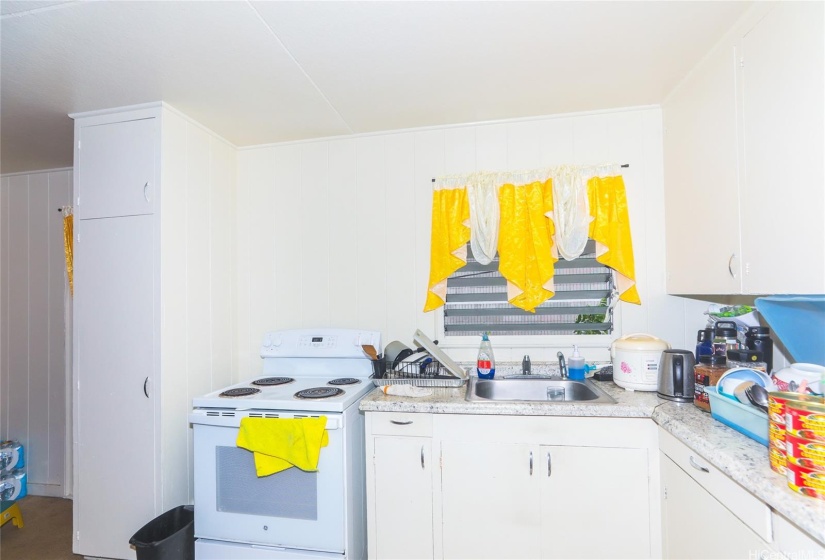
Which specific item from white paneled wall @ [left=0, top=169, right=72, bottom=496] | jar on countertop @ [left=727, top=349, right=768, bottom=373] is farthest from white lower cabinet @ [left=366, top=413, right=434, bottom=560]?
white paneled wall @ [left=0, top=169, right=72, bottom=496]

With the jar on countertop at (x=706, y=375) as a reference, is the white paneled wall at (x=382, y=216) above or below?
above

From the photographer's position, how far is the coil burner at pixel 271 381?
91.0 inches

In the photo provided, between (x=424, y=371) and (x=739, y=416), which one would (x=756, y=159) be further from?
(x=424, y=371)

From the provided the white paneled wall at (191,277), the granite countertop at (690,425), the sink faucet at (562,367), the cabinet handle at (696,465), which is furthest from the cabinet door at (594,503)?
the white paneled wall at (191,277)

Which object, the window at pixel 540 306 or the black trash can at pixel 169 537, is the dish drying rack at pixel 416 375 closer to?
the window at pixel 540 306

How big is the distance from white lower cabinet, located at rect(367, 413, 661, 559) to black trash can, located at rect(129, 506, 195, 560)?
946 millimetres

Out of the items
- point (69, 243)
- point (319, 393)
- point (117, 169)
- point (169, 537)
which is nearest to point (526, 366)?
point (319, 393)

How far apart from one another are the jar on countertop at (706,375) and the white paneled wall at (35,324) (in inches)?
158

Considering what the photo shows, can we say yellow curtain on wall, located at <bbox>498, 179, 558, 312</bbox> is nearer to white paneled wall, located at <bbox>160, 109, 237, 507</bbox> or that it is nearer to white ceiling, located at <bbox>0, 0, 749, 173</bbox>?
white ceiling, located at <bbox>0, 0, 749, 173</bbox>

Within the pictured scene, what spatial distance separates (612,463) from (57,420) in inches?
149

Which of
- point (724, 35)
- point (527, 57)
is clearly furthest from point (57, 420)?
point (724, 35)

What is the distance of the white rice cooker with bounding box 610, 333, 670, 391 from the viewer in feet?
6.16

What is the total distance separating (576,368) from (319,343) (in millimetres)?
1513

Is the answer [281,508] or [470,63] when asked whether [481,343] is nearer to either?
[281,508]
